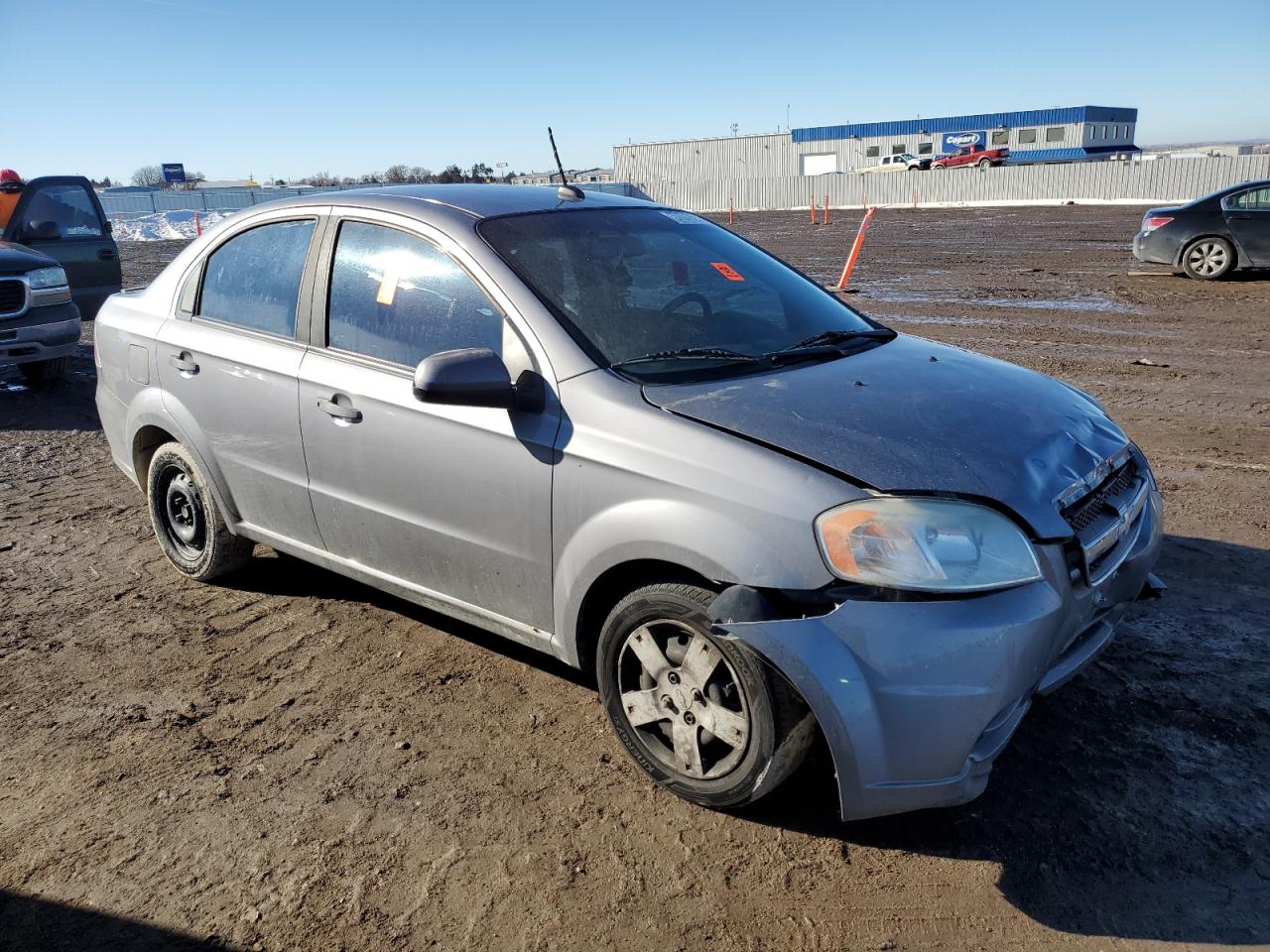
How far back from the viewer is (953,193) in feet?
143

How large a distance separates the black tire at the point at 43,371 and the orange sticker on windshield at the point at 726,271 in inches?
A: 327

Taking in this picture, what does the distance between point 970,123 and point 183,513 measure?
8847cm

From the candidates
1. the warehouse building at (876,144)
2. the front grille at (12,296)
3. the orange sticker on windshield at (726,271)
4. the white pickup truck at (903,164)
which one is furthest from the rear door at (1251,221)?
the warehouse building at (876,144)

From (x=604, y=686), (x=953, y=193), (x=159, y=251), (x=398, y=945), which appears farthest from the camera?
(x=953, y=193)

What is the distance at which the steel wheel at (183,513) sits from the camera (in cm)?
473

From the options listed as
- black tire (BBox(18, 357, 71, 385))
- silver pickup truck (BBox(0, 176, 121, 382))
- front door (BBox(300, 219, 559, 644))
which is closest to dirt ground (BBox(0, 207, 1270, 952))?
front door (BBox(300, 219, 559, 644))

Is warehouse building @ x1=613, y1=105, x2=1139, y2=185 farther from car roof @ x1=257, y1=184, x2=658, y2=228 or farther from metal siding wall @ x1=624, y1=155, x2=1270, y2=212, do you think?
car roof @ x1=257, y1=184, x2=658, y2=228

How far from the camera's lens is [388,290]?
3.71 meters

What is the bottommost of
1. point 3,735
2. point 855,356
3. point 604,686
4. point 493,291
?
point 3,735

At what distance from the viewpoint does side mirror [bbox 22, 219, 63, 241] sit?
11.0 m

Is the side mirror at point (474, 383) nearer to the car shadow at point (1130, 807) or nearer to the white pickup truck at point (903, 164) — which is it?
the car shadow at point (1130, 807)

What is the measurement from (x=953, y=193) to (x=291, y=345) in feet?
144

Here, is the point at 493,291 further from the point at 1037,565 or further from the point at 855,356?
the point at 1037,565

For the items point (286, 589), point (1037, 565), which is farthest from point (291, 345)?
point (1037, 565)
